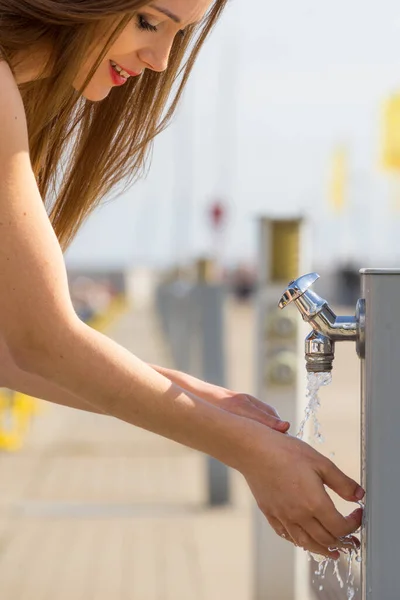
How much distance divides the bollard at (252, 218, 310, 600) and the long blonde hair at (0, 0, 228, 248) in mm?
2193

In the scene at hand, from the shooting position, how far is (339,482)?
161 centimetres

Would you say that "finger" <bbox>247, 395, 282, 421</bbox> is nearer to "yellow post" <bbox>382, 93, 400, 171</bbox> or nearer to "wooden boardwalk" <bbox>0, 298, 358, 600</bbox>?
"wooden boardwalk" <bbox>0, 298, 358, 600</bbox>

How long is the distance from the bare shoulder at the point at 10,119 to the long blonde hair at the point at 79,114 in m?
0.10

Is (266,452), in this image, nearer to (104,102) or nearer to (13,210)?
(13,210)

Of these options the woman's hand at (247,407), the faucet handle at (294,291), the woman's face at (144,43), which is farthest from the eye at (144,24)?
the woman's hand at (247,407)

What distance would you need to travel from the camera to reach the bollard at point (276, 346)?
14.0 ft

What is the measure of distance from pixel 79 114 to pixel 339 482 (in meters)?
0.83

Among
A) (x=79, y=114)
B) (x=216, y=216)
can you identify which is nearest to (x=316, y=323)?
(x=79, y=114)

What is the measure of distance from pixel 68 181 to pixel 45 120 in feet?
0.72

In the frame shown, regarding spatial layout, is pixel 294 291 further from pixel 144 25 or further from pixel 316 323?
pixel 144 25

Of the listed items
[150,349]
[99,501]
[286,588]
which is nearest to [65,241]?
[286,588]

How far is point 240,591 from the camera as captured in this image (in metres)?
4.86

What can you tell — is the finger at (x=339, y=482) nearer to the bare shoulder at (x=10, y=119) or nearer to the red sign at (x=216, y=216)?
the bare shoulder at (x=10, y=119)

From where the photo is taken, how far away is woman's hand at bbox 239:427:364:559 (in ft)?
5.21
